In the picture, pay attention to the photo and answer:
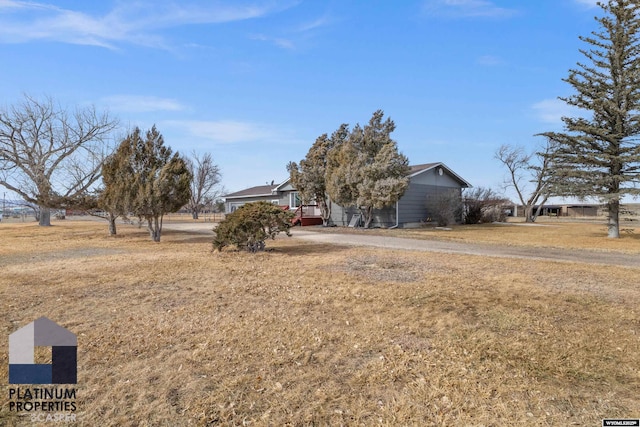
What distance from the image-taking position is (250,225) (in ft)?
30.9

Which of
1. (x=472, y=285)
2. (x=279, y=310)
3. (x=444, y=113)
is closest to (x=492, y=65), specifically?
(x=444, y=113)

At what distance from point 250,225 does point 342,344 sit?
6.44 metres

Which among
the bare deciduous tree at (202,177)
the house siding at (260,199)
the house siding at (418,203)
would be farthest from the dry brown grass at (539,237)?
the bare deciduous tree at (202,177)

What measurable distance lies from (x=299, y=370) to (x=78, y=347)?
2.32 m

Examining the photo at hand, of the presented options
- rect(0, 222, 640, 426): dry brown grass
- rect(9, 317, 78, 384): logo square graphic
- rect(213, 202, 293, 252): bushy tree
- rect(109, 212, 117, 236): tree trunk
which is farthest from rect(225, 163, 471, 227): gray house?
rect(9, 317, 78, 384): logo square graphic

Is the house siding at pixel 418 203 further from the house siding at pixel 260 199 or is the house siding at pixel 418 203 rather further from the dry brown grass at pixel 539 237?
the house siding at pixel 260 199

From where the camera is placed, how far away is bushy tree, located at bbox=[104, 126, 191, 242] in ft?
39.4

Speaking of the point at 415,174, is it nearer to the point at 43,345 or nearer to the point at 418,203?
the point at 418,203

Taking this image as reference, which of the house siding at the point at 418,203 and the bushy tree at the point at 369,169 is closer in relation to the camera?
the bushy tree at the point at 369,169

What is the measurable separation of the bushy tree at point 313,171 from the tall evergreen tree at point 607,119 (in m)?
12.1

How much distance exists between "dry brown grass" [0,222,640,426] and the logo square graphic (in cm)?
11

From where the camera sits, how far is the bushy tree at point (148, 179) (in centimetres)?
1200

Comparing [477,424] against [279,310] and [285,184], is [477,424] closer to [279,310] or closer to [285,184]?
[279,310]


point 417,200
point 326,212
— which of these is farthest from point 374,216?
point 326,212
